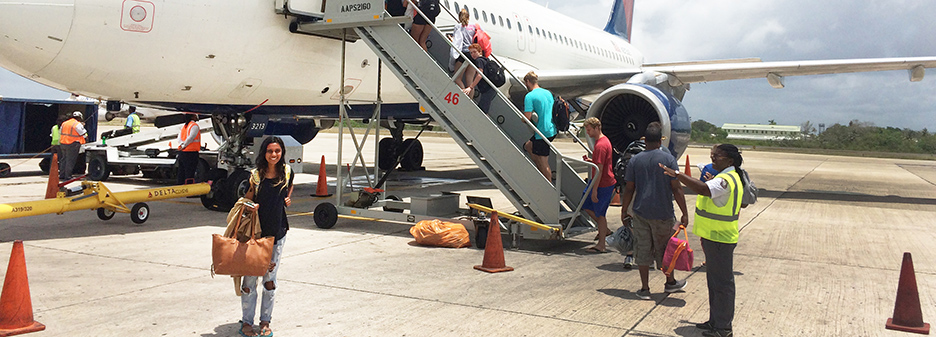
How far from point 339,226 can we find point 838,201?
32.8 ft

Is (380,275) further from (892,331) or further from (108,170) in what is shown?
(108,170)

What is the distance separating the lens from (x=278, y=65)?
881cm

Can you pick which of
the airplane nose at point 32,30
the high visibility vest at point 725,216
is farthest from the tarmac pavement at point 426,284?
the airplane nose at point 32,30

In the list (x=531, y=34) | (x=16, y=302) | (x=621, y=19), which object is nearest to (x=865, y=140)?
(x=621, y=19)

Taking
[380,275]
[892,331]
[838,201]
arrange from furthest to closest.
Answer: [838,201] → [380,275] → [892,331]

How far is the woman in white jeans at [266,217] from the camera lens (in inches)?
167

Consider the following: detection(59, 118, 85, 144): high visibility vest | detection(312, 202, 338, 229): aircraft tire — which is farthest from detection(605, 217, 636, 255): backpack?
detection(59, 118, 85, 144): high visibility vest

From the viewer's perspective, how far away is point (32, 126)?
54.5ft

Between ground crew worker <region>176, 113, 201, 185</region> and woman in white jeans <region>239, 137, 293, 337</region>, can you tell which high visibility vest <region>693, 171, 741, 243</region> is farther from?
ground crew worker <region>176, 113, 201, 185</region>

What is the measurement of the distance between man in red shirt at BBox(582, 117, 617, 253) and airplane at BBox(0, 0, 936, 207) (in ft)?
11.7

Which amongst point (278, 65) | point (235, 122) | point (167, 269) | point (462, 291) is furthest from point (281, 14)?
point (462, 291)

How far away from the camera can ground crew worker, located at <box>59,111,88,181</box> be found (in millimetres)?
12781

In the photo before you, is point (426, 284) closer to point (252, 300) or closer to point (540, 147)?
point (252, 300)

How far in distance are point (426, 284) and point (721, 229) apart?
2.38 metres
